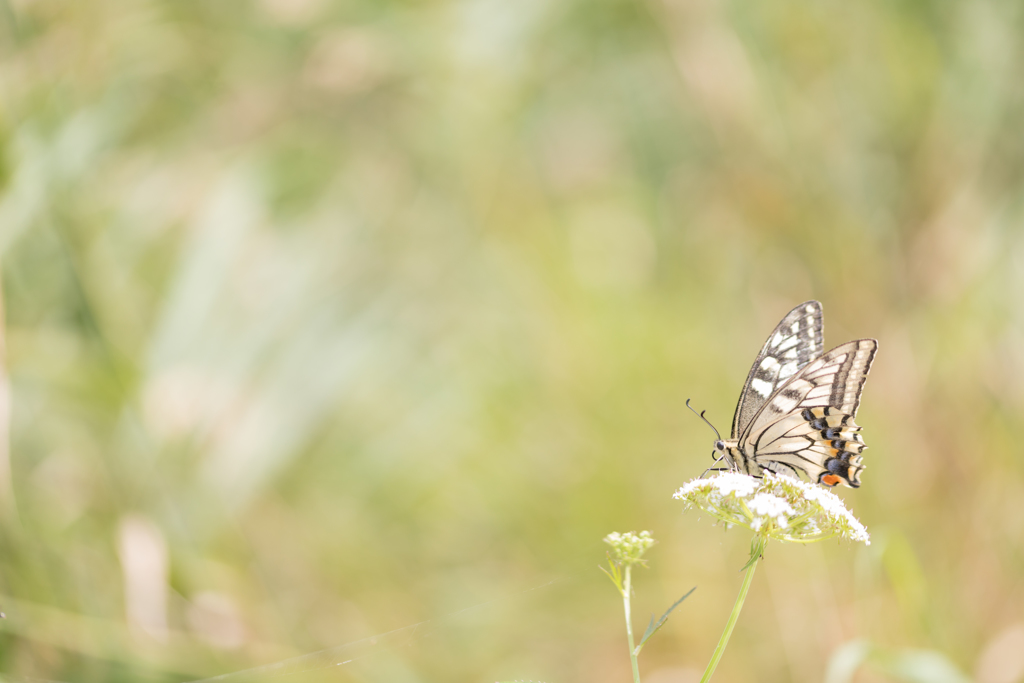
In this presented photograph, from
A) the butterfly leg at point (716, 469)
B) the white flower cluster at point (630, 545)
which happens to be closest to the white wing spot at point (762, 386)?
the butterfly leg at point (716, 469)

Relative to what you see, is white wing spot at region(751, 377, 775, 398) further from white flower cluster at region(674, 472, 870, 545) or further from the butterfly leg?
white flower cluster at region(674, 472, 870, 545)

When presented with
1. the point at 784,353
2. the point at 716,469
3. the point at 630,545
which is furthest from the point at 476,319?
the point at 630,545

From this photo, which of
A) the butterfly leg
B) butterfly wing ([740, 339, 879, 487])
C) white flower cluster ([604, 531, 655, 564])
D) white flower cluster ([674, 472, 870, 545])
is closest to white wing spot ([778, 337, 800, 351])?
butterfly wing ([740, 339, 879, 487])

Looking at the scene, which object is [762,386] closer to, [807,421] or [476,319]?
[807,421]

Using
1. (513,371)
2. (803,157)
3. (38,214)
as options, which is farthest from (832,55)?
(38,214)

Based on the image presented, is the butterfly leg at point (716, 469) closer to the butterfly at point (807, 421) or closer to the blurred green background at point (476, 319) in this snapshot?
the butterfly at point (807, 421)
